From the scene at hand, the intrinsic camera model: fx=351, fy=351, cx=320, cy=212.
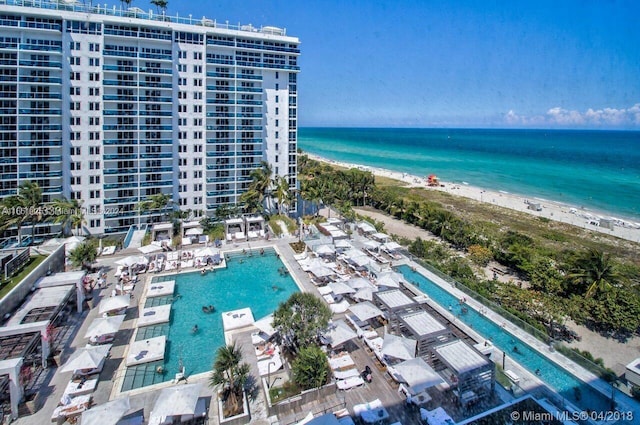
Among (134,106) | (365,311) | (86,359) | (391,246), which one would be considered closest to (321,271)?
(365,311)

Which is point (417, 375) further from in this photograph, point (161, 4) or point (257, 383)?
point (161, 4)

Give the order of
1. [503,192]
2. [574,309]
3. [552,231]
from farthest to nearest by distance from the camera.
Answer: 1. [503,192]
2. [552,231]
3. [574,309]

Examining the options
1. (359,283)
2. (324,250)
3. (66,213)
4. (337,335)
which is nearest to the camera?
(337,335)

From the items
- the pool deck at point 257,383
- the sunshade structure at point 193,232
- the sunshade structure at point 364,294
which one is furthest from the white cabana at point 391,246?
the sunshade structure at point 193,232

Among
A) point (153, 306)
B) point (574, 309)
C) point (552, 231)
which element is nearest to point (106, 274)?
point (153, 306)

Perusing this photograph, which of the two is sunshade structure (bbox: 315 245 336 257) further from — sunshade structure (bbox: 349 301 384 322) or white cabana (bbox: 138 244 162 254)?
white cabana (bbox: 138 244 162 254)

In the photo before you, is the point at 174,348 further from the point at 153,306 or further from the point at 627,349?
the point at 627,349
